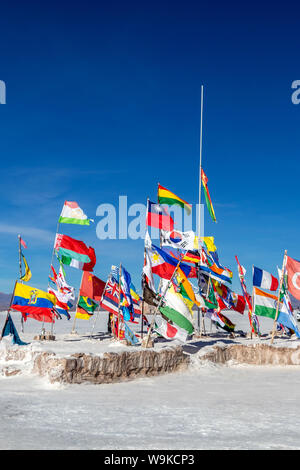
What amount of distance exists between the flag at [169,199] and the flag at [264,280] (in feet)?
16.4

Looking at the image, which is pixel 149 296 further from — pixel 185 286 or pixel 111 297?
pixel 111 297

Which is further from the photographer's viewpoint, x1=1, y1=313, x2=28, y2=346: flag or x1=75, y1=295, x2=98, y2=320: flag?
x1=75, y1=295, x2=98, y2=320: flag

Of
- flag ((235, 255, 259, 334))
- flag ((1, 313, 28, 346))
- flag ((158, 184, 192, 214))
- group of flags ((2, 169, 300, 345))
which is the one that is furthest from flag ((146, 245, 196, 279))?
flag ((235, 255, 259, 334))

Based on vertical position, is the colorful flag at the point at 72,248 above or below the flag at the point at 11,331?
above

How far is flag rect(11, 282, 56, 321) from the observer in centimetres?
1739

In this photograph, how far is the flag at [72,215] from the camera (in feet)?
68.2

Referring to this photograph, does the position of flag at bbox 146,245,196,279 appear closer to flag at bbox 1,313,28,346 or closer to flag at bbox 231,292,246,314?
flag at bbox 1,313,28,346

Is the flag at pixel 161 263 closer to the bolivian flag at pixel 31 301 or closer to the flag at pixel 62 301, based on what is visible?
the bolivian flag at pixel 31 301

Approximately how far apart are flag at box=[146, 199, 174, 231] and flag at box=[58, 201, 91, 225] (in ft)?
15.4

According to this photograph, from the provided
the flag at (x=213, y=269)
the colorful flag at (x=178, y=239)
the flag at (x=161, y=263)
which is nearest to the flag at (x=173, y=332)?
the flag at (x=161, y=263)

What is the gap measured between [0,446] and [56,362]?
6.14 meters

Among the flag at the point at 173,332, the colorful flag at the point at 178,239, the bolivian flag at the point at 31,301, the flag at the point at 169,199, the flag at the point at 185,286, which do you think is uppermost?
the flag at the point at 169,199
